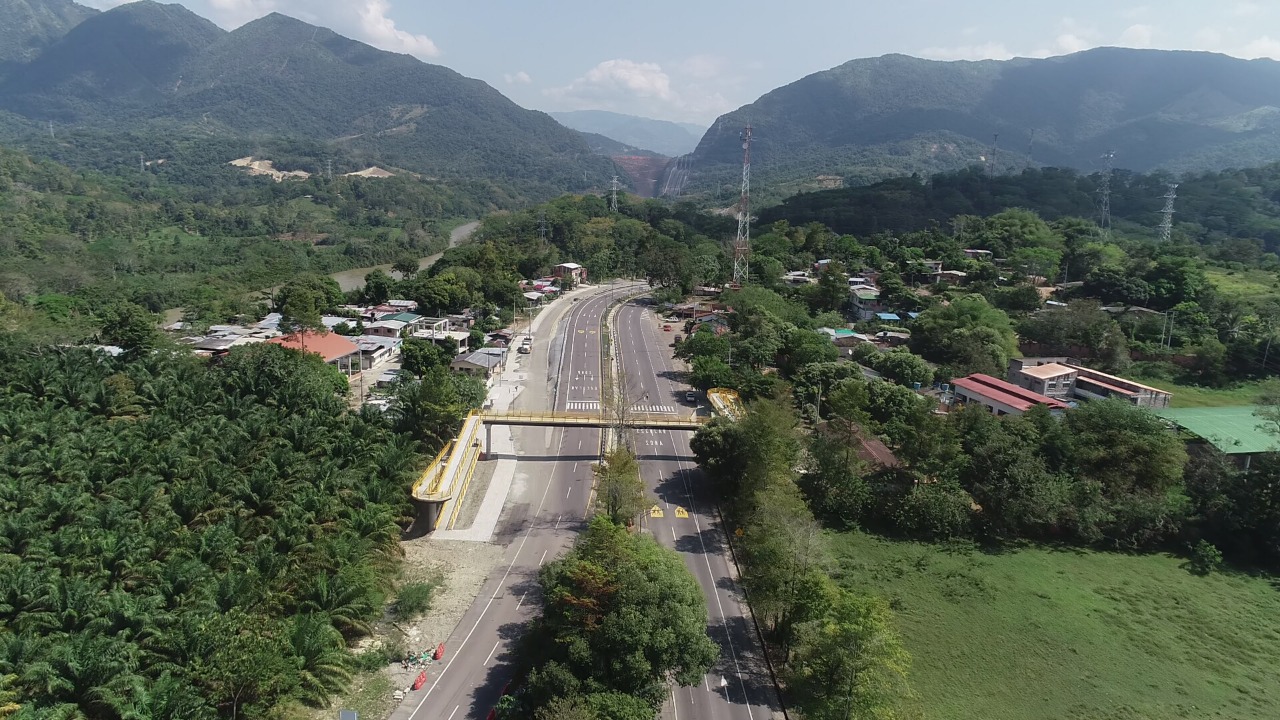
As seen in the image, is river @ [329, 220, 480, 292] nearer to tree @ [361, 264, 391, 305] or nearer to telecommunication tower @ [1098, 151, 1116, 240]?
tree @ [361, 264, 391, 305]

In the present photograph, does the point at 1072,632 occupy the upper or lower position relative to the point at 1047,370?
lower

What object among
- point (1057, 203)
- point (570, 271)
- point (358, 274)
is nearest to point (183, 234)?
point (358, 274)

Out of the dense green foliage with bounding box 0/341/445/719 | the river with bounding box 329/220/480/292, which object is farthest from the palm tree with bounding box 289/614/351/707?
the river with bounding box 329/220/480/292

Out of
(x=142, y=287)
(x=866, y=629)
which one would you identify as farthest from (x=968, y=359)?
(x=142, y=287)

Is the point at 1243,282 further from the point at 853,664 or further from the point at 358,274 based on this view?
the point at 358,274

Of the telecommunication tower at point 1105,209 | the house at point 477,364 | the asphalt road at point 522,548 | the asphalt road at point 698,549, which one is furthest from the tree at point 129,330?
the telecommunication tower at point 1105,209

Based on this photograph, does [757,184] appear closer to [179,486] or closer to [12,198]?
[12,198]
